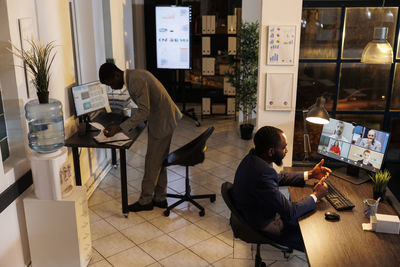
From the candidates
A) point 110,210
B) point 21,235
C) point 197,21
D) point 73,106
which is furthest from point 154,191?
point 197,21

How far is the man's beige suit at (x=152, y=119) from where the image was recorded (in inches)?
162

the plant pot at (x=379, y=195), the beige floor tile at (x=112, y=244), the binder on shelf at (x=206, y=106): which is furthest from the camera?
the binder on shelf at (x=206, y=106)

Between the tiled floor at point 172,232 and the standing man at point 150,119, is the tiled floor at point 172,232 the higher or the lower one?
the lower one

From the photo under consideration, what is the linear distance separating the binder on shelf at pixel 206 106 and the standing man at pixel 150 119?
3650mm

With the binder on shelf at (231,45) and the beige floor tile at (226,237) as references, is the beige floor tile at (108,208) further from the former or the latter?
the binder on shelf at (231,45)

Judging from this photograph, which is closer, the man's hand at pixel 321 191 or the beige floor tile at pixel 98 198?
the man's hand at pixel 321 191

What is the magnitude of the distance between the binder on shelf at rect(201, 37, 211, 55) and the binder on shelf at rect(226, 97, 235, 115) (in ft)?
3.17

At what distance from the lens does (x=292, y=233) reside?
9.93 feet

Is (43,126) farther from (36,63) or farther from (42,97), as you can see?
(36,63)

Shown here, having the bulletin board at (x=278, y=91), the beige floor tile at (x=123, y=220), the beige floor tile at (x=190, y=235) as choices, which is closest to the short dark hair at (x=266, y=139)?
the bulletin board at (x=278, y=91)

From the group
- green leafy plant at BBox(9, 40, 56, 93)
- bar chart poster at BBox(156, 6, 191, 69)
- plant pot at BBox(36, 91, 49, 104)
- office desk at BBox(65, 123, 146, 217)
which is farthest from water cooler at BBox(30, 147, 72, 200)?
bar chart poster at BBox(156, 6, 191, 69)

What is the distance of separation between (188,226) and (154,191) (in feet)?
2.05

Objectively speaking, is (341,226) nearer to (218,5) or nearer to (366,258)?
(366,258)

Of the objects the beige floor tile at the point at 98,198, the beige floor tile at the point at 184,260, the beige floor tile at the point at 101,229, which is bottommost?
the beige floor tile at the point at 184,260
